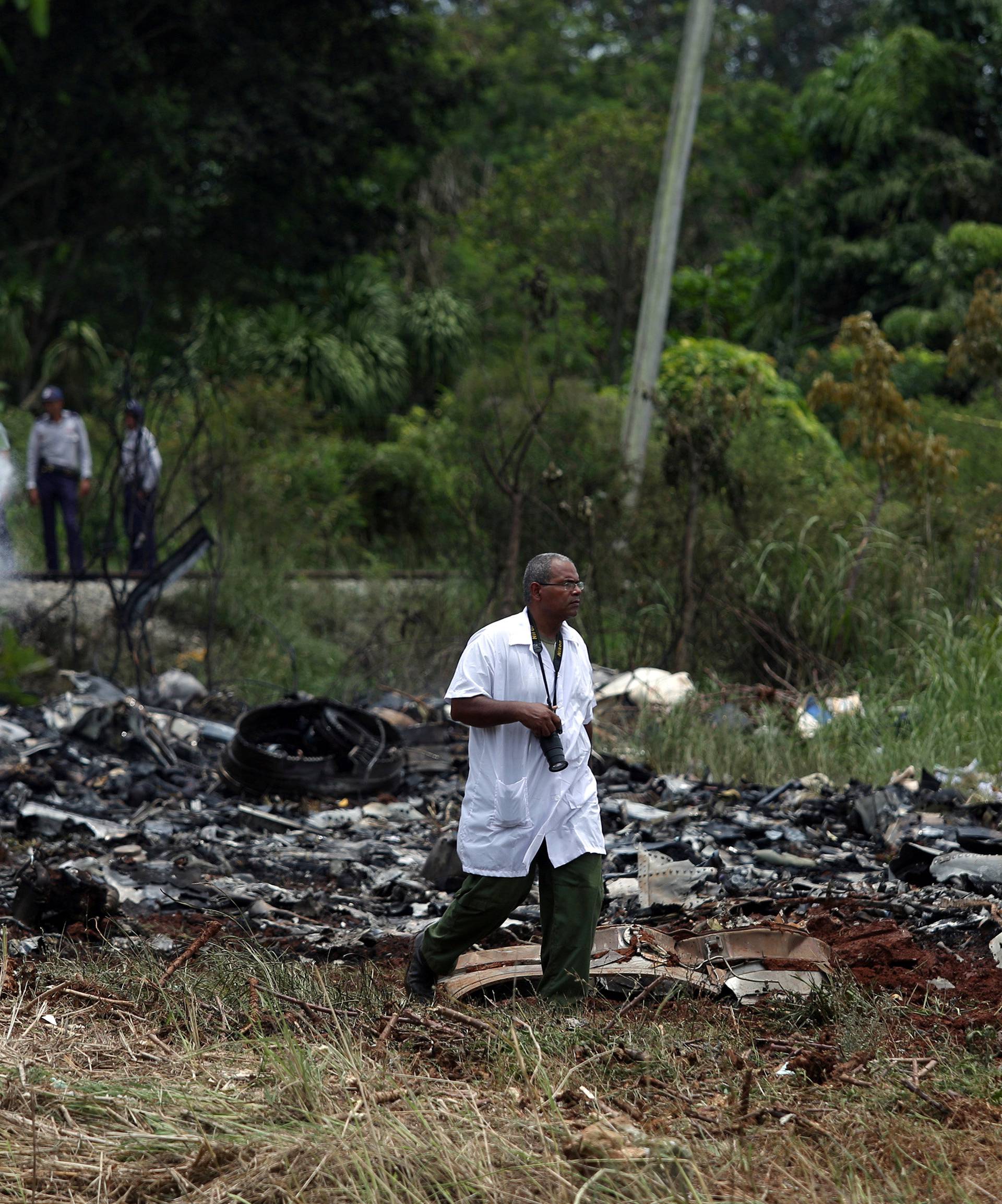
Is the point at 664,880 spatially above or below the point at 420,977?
below

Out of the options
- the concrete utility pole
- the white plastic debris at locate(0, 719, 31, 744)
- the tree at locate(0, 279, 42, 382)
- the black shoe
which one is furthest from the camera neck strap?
the tree at locate(0, 279, 42, 382)

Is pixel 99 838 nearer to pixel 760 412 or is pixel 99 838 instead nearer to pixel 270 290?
pixel 760 412

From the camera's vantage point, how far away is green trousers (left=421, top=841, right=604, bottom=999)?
4.90m

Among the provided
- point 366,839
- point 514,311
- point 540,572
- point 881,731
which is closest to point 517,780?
point 540,572

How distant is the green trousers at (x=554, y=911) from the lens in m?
4.90

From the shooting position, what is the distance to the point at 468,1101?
3836 millimetres

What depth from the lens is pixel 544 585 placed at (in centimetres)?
491

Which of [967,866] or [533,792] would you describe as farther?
[967,866]

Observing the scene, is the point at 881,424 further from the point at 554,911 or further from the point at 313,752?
the point at 554,911

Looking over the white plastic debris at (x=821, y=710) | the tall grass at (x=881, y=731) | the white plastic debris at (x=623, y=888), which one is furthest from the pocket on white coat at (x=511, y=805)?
the white plastic debris at (x=821, y=710)

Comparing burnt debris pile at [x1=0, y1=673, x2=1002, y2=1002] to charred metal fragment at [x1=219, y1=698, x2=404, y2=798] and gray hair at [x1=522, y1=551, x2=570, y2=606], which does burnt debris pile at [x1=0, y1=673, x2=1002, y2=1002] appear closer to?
charred metal fragment at [x1=219, y1=698, x2=404, y2=798]

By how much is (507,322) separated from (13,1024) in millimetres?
25143

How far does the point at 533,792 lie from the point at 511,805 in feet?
0.30

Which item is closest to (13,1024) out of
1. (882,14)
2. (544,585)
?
(544,585)
